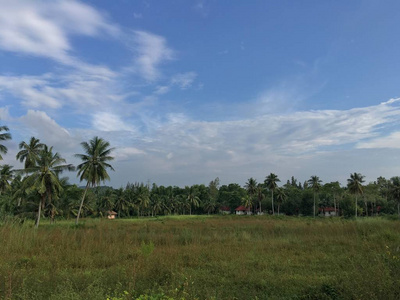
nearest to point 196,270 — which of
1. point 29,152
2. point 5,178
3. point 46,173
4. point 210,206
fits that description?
point 46,173

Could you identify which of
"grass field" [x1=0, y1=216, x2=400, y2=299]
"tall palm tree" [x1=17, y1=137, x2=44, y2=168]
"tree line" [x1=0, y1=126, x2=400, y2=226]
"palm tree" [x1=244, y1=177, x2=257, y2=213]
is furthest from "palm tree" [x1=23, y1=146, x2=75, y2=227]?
"palm tree" [x1=244, y1=177, x2=257, y2=213]

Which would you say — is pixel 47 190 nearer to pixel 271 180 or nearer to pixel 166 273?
pixel 166 273

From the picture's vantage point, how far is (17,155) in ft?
112

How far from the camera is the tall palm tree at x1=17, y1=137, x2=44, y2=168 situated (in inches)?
1336

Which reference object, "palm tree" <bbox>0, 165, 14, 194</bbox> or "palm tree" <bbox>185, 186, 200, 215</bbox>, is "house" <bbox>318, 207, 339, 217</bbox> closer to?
"palm tree" <bbox>185, 186, 200, 215</bbox>

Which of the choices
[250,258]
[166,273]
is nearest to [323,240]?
[250,258]

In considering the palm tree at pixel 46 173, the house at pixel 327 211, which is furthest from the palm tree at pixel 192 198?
the palm tree at pixel 46 173

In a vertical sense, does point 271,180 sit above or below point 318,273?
above

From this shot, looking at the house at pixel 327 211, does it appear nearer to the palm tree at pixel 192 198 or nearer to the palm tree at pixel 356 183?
the palm tree at pixel 356 183

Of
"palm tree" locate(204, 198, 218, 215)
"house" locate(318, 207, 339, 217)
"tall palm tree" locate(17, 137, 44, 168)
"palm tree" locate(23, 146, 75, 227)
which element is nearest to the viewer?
"palm tree" locate(23, 146, 75, 227)

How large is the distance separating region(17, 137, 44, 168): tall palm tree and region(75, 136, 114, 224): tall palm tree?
30.7 ft

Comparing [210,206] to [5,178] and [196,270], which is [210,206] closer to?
[5,178]

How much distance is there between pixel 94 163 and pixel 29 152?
11687 millimetres

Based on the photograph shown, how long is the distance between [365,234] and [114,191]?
61.3m
